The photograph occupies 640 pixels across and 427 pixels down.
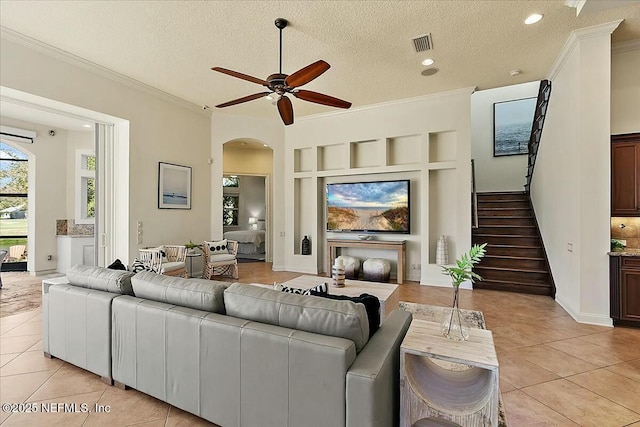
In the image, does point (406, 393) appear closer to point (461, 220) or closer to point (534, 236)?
point (461, 220)

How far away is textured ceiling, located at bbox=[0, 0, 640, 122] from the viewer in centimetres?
327

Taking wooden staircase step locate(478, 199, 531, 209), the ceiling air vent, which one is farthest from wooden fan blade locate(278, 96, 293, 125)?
wooden staircase step locate(478, 199, 531, 209)

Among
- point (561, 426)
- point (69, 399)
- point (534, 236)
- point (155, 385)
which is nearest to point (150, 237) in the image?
point (69, 399)

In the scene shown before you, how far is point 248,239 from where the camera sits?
8945mm

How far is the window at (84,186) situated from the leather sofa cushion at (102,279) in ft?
16.4

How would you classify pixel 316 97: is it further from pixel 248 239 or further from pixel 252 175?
pixel 248 239

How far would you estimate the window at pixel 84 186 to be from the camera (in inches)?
269

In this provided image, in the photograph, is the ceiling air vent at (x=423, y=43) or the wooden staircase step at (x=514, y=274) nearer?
the ceiling air vent at (x=423, y=43)

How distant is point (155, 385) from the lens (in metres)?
2.09

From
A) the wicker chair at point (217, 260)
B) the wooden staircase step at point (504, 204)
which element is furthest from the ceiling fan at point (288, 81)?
the wooden staircase step at point (504, 204)

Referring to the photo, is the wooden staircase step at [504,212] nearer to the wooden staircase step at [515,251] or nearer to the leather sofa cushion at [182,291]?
the wooden staircase step at [515,251]

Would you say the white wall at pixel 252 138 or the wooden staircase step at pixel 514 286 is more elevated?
the white wall at pixel 252 138

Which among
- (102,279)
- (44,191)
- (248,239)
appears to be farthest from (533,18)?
(44,191)

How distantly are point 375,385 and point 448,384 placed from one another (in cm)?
71
